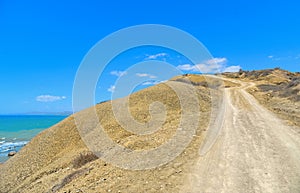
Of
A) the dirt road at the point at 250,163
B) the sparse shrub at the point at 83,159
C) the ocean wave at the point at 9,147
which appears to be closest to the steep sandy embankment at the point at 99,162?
the sparse shrub at the point at 83,159

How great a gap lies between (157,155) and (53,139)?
13.8m

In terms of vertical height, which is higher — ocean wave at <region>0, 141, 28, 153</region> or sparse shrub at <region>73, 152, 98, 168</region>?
sparse shrub at <region>73, 152, 98, 168</region>

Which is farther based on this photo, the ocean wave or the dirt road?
the ocean wave

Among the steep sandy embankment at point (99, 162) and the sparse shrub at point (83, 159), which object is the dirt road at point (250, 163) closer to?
the steep sandy embankment at point (99, 162)

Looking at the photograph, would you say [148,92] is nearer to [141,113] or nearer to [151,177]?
[141,113]

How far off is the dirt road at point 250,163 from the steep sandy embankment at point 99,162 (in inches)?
32.7

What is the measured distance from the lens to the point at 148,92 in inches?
1219

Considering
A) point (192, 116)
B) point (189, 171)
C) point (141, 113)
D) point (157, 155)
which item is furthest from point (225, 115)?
point (189, 171)

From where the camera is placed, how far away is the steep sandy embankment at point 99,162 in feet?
35.0

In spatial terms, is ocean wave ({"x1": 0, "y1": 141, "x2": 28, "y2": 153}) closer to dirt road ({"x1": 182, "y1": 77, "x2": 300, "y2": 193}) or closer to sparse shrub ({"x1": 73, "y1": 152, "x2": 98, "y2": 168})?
sparse shrub ({"x1": 73, "y1": 152, "x2": 98, "y2": 168})

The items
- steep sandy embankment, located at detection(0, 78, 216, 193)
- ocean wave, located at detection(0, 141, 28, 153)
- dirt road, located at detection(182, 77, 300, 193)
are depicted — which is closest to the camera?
dirt road, located at detection(182, 77, 300, 193)

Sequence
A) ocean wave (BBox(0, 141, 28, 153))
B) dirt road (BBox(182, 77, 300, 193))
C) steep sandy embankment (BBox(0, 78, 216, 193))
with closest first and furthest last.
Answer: dirt road (BBox(182, 77, 300, 193)), steep sandy embankment (BBox(0, 78, 216, 193)), ocean wave (BBox(0, 141, 28, 153))

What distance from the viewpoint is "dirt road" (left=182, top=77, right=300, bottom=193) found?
9156 millimetres

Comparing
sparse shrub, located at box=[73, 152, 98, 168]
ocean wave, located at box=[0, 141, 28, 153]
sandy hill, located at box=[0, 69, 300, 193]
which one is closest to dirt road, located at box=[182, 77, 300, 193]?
sandy hill, located at box=[0, 69, 300, 193]
